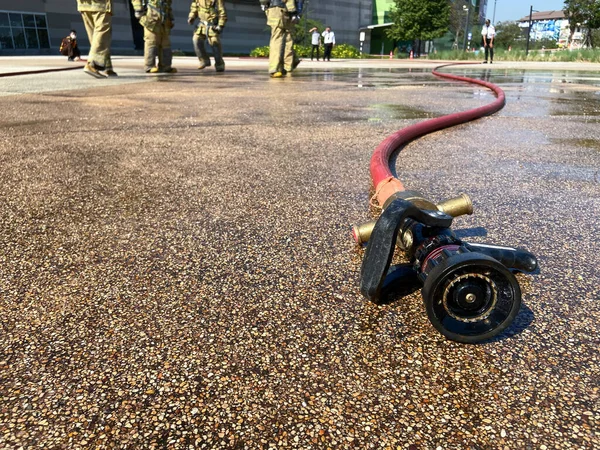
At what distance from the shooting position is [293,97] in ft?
26.9

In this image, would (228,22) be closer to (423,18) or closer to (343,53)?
(343,53)

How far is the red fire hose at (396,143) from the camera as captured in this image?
2.42m

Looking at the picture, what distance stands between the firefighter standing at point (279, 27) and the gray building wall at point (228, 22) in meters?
9.00

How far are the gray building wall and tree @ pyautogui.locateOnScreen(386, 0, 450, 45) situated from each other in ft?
19.3

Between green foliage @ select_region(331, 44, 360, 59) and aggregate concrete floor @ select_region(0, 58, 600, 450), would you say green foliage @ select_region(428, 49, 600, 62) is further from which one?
aggregate concrete floor @ select_region(0, 58, 600, 450)

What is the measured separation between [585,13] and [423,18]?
51.1 ft

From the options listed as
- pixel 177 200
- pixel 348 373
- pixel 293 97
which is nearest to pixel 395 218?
pixel 348 373

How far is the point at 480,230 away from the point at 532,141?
2756 millimetres

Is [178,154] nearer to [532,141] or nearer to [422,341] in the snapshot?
[422,341]

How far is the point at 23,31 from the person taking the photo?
94.3 ft

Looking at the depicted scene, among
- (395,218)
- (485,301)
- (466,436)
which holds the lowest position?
(466,436)

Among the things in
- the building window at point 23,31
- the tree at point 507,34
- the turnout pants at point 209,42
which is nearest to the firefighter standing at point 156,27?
the turnout pants at point 209,42

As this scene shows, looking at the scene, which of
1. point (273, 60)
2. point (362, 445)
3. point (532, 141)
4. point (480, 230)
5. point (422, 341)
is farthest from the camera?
point (273, 60)

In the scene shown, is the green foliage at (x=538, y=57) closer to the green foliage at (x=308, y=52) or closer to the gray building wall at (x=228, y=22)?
the green foliage at (x=308, y=52)
